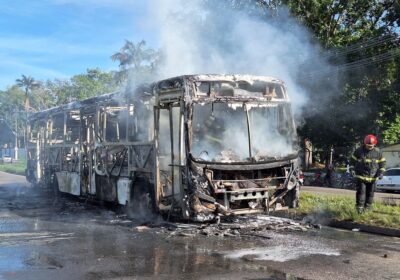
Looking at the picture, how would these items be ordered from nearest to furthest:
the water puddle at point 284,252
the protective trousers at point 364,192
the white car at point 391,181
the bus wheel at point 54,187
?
the water puddle at point 284,252 → the protective trousers at point 364,192 → the bus wheel at point 54,187 → the white car at point 391,181

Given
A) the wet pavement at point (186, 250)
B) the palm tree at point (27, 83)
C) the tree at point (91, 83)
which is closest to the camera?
the wet pavement at point (186, 250)

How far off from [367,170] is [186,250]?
4.55 metres

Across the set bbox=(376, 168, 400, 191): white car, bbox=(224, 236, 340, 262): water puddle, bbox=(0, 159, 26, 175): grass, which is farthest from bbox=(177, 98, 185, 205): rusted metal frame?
bbox=(0, 159, 26, 175): grass

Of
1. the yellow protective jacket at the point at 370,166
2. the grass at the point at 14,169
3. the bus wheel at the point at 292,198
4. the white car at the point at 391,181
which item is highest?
the yellow protective jacket at the point at 370,166

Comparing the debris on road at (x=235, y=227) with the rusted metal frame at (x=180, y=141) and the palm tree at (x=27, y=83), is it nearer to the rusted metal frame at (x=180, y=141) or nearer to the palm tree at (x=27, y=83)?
the rusted metal frame at (x=180, y=141)

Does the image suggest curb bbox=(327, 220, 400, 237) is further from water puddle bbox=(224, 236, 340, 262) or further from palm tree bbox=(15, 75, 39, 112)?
palm tree bbox=(15, 75, 39, 112)

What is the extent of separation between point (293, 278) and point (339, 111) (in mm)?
23250

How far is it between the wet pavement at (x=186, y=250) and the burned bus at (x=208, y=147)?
1.70 ft

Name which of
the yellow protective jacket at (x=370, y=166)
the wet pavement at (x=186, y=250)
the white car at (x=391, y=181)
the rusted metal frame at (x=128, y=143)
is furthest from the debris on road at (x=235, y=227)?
the white car at (x=391, y=181)

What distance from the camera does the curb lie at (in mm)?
8875

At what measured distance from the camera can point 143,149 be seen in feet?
32.5

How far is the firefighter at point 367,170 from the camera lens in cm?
995

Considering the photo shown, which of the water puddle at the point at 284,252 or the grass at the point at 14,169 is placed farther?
the grass at the point at 14,169

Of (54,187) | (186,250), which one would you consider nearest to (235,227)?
(186,250)
